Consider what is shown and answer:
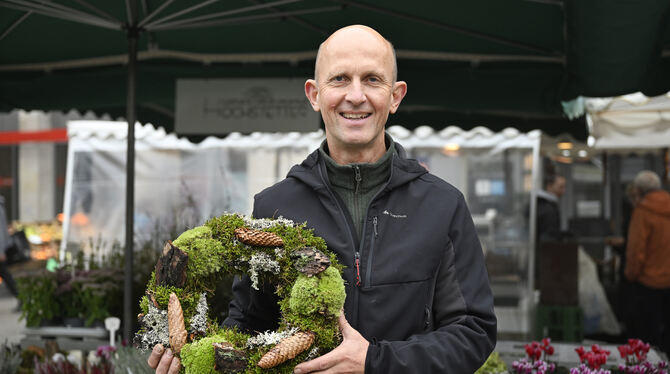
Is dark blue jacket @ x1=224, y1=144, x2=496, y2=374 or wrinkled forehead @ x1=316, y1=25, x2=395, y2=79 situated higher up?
wrinkled forehead @ x1=316, y1=25, x2=395, y2=79

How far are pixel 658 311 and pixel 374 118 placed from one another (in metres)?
6.60

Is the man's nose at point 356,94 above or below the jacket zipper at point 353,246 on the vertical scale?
above

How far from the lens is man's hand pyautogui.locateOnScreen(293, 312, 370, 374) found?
1.60 metres

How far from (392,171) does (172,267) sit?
0.60 m

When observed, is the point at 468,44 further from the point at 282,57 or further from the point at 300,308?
the point at 300,308

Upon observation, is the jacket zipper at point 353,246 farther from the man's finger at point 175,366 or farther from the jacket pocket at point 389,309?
the man's finger at point 175,366

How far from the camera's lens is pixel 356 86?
1.81 metres

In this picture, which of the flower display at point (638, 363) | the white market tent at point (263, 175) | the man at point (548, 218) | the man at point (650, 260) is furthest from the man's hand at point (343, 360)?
the white market tent at point (263, 175)

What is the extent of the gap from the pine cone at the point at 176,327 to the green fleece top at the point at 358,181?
0.49m

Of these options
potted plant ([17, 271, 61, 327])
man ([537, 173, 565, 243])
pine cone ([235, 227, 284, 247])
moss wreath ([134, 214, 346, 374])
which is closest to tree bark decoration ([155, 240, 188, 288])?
moss wreath ([134, 214, 346, 374])

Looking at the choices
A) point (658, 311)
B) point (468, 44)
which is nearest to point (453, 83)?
point (468, 44)

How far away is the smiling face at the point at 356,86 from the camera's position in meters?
1.80

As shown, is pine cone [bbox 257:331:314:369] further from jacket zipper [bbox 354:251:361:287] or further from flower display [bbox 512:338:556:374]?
flower display [bbox 512:338:556:374]

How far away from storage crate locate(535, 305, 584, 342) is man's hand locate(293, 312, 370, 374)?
582 centimetres
